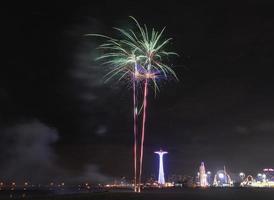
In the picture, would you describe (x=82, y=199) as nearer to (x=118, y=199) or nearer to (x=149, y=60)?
(x=118, y=199)

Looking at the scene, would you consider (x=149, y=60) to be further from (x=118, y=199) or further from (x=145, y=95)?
(x=118, y=199)

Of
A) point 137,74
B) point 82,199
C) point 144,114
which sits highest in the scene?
point 137,74

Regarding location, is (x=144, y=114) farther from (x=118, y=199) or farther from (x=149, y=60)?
(x=118, y=199)

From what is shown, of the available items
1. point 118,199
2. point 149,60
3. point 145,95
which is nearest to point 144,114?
point 145,95

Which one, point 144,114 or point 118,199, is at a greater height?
point 144,114

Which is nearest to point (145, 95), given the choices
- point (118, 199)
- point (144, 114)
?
point (144, 114)

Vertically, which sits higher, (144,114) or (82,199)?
(144,114)

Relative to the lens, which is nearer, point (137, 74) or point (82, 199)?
point (137, 74)

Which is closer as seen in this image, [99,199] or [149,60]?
[149,60]

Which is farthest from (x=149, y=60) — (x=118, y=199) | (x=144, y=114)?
(x=118, y=199)
